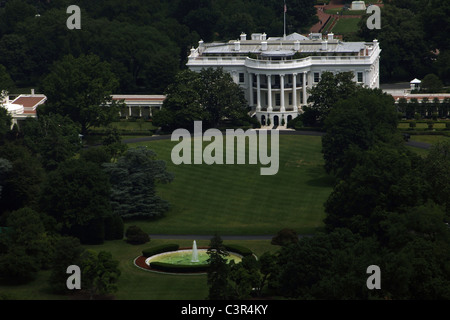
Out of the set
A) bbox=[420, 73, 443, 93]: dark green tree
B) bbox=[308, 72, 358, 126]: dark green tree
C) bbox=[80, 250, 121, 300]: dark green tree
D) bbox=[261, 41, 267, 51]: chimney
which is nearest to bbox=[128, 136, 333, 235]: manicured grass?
bbox=[308, 72, 358, 126]: dark green tree

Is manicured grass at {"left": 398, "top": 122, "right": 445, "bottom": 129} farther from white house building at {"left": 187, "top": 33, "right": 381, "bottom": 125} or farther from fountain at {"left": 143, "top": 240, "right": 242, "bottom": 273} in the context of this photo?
fountain at {"left": 143, "top": 240, "right": 242, "bottom": 273}

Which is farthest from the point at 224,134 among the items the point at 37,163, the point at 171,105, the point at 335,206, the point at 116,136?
the point at 335,206

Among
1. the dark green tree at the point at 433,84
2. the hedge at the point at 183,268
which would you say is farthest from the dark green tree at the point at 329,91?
the hedge at the point at 183,268

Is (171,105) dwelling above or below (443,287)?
above

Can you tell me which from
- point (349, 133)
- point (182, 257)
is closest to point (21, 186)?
point (182, 257)

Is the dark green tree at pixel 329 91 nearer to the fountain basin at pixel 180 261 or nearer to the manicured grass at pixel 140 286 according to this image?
the manicured grass at pixel 140 286
